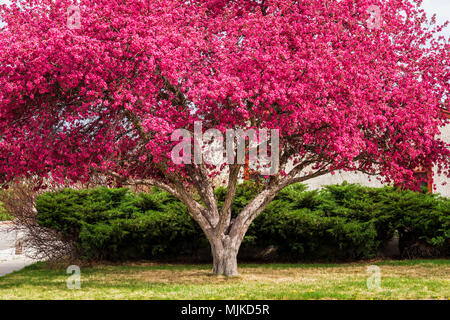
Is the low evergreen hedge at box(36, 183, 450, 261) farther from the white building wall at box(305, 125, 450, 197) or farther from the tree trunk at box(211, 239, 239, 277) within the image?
the tree trunk at box(211, 239, 239, 277)

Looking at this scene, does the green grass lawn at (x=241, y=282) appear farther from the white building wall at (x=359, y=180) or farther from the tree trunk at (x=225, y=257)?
the white building wall at (x=359, y=180)

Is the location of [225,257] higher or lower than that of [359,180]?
lower

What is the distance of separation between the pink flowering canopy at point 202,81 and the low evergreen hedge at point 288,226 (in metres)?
3.16

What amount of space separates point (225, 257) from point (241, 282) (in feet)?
3.25

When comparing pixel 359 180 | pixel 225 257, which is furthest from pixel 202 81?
pixel 359 180

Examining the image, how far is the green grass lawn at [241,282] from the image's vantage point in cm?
862

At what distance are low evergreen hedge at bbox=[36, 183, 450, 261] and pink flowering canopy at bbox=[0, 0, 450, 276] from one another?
→ 3.16 metres

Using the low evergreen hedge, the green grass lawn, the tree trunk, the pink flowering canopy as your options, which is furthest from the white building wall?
the tree trunk

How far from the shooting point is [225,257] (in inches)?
438

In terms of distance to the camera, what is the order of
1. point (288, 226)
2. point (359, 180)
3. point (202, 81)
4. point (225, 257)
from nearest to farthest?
point (202, 81), point (225, 257), point (288, 226), point (359, 180)

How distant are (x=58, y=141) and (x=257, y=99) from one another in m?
4.11

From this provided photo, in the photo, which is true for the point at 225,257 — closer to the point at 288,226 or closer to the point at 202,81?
the point at 288,226

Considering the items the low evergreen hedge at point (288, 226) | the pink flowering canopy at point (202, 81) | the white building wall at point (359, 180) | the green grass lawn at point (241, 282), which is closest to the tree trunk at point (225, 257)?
the green grass lawn at point (241, 282)

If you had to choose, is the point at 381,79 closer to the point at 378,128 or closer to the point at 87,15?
the point at 378,128
